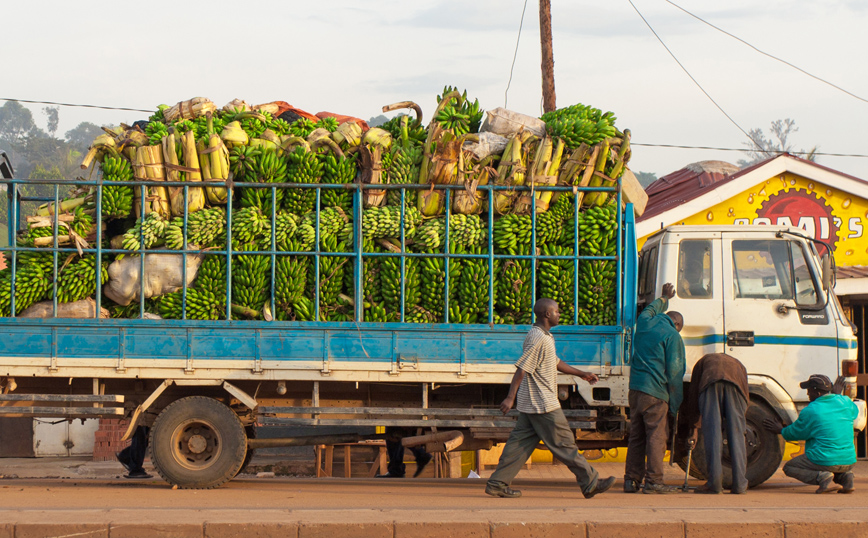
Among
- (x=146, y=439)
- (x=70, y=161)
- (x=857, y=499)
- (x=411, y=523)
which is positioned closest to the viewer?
(x=411, y=523)

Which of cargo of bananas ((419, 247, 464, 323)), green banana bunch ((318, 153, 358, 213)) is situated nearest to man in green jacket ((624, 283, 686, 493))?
cargo of bananas ((419, 247, 464, 323))

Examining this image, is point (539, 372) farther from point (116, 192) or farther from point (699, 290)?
point (116, 192)

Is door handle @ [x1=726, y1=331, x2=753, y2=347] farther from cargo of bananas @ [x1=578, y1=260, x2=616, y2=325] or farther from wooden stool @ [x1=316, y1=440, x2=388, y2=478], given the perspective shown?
wooden stool @ [x1=316, y1=440, x2=388, y2=478]

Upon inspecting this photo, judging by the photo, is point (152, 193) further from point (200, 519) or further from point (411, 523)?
point (411, 523)

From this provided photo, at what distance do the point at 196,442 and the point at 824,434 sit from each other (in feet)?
17.6

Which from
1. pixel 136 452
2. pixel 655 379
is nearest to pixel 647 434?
pixel 655 379

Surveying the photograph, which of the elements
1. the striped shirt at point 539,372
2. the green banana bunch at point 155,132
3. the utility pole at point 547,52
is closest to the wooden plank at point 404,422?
the striped shirt at point 539,372

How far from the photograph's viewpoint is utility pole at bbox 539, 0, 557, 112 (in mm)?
13883

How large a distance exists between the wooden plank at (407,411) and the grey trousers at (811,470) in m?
1.99

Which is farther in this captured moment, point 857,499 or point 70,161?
point 70,161

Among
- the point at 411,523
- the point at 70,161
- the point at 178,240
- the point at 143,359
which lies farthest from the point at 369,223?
the point at 70,161

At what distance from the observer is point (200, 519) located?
219 inches

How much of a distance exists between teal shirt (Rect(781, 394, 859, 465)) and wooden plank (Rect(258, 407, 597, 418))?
1750 mm

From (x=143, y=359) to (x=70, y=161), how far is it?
61.2 meters
